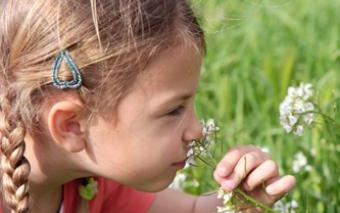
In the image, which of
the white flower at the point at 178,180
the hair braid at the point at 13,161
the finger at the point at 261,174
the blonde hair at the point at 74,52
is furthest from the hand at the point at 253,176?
the white flower at the point at 178,180

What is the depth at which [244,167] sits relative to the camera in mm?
2137

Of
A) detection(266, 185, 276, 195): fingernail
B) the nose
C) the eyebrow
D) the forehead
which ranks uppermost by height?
the forehead

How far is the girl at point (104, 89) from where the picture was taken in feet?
6.63

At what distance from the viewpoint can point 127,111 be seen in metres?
2.04

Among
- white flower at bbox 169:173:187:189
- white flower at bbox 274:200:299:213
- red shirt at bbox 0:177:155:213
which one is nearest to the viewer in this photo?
white flower at bbox 274:200:299:213

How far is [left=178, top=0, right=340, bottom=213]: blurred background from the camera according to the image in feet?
8.44

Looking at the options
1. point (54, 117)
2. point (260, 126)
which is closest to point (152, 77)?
point (54, 117)

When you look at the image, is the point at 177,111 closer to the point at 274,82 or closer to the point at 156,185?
the point at 156,185

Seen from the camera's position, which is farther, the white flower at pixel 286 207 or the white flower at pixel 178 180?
the white flower at pixel 178 180

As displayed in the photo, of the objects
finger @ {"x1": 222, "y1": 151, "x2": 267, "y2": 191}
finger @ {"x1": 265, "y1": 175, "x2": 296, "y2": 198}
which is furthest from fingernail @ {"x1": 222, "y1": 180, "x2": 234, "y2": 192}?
finger @ {"x1": 265, "y1": 175, "x2": 296, "y2": 198}

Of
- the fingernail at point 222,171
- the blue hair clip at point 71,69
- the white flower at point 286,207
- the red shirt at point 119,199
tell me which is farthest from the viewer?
the red shirt at point 119,199

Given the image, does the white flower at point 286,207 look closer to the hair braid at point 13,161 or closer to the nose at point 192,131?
the nose at point 192,131

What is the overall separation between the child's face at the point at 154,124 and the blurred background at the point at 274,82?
0.30ft

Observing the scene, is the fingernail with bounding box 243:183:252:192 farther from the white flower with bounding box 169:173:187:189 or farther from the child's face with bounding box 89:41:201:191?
the white flower with bounding box 169:173:187:189
